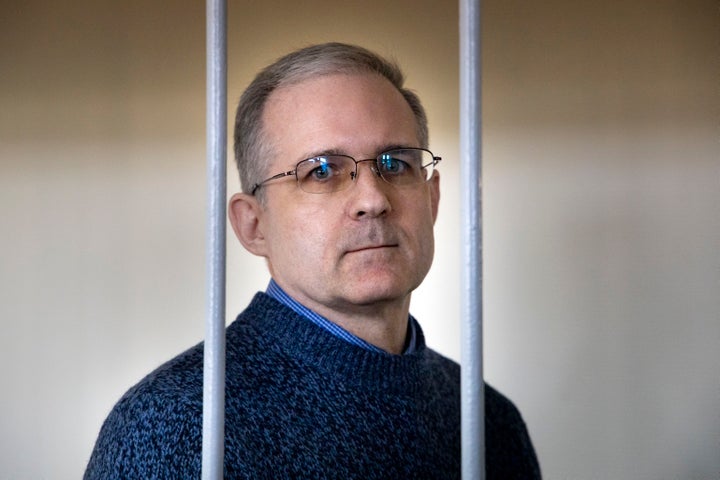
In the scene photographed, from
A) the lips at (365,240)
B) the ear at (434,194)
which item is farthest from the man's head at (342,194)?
the ear at (434,194)

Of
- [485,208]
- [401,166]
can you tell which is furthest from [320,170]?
[485,208]

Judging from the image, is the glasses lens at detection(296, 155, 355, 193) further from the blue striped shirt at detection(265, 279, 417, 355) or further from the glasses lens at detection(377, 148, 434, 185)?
the blue striped shirt at detection(265, 279, 417, 355)

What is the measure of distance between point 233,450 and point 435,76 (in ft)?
5.07

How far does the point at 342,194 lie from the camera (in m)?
0.94

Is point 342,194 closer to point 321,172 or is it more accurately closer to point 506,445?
point 321,172

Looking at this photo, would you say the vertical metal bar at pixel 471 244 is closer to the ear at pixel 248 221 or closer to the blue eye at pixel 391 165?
the blue eye at pixel 391 165

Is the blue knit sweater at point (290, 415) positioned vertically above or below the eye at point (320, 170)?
below

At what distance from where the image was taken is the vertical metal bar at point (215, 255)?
49 centimetres

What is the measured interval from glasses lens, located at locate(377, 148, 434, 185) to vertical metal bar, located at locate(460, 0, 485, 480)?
473 millimetres

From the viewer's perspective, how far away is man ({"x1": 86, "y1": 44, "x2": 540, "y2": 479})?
83 centimetres

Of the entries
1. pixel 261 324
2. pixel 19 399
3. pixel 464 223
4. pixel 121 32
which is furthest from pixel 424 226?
pixel 19 399

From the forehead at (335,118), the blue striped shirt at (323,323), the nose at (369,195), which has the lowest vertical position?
the blue striped shirt at (323,323)

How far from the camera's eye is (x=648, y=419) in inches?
80.3

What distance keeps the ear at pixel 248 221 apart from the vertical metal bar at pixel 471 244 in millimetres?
598
